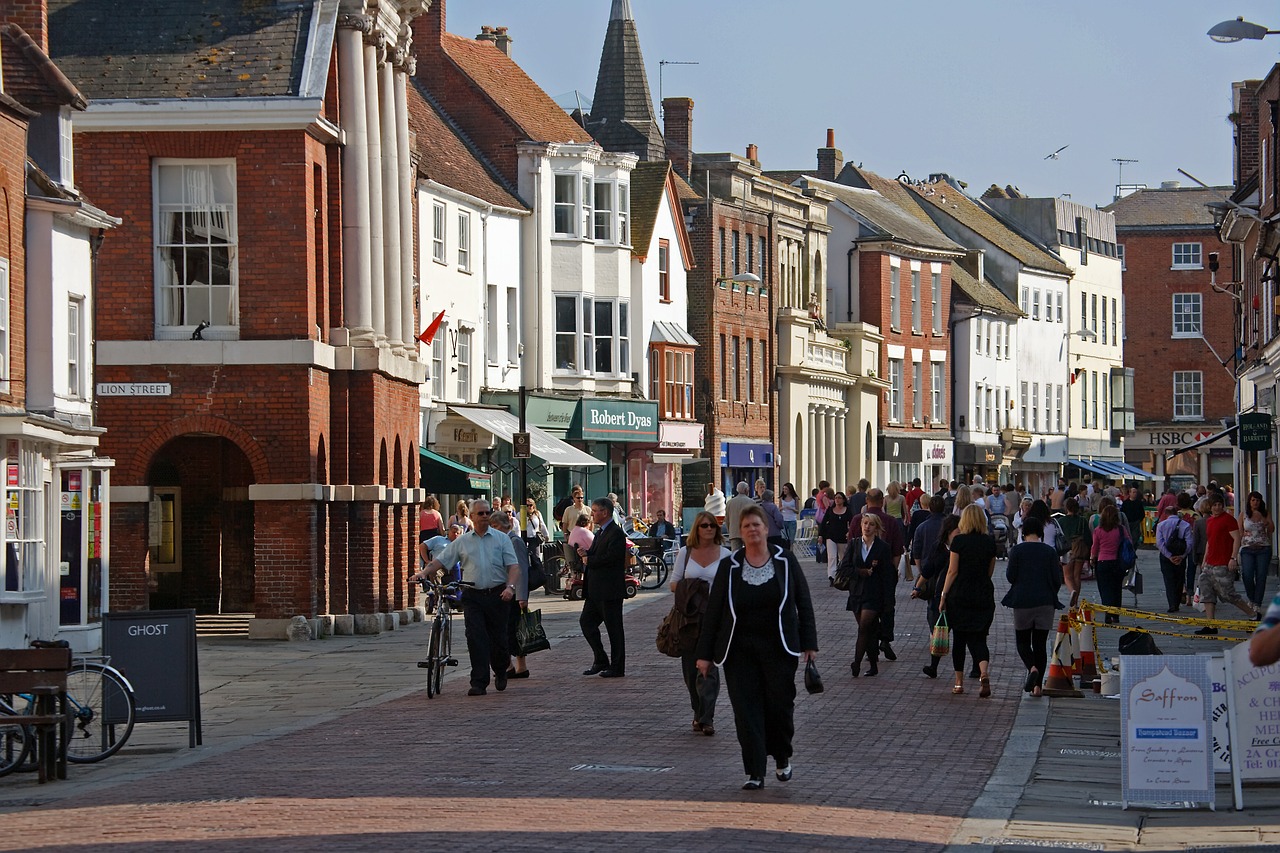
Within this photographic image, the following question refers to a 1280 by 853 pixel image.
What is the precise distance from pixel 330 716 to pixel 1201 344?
8258cm

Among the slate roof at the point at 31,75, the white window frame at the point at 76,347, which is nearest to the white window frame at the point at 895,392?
the white window frame at the point at 76,347

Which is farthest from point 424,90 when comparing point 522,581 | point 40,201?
point 522,581

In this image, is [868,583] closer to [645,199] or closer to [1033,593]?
[1033,593]

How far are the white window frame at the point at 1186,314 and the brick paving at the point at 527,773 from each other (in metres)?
77.2

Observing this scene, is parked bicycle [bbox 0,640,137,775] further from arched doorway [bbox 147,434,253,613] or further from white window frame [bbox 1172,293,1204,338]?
white window frame [bbox 1172,293,1204,338]

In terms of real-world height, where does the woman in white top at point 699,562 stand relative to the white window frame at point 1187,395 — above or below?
below

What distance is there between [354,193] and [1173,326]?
72.6 m

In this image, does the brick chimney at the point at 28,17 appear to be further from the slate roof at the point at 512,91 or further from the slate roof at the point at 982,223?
the slate roof at the point at 982,223

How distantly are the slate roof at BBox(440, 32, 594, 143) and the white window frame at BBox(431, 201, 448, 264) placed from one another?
7271mm

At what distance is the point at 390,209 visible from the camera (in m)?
32.0

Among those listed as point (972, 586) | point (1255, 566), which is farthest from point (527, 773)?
point (1255, 566)

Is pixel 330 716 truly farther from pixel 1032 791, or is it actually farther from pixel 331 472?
pixel 331 472

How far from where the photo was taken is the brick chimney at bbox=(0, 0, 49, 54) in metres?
25.1

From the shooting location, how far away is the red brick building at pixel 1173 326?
310 feet
